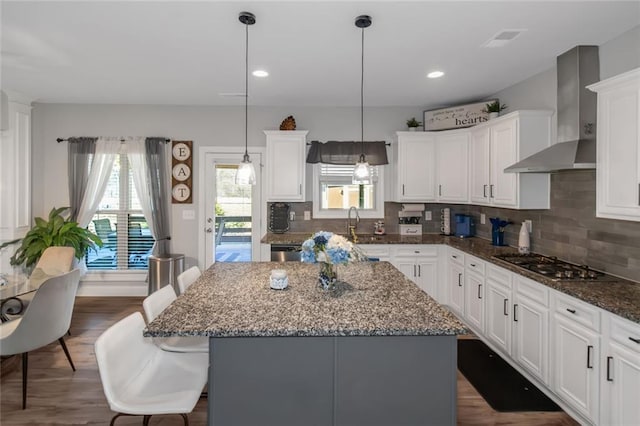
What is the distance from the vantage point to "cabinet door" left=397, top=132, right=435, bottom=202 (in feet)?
15.6

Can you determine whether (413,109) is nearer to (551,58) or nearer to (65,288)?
(551,58)

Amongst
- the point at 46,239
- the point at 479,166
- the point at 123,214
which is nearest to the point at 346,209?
the point at 479,166

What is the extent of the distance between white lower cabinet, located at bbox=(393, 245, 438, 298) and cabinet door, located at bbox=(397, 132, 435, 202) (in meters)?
0.74

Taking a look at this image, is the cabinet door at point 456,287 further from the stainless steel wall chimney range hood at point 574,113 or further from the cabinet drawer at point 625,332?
the cabinet drawer at point 625,332

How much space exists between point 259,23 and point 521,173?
8.80ft

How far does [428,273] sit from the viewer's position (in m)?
4.51

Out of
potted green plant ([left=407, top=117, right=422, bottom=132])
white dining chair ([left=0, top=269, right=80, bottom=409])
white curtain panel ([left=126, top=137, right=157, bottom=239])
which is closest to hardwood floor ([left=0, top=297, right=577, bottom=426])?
white dining chair ([left=0, top=269, right=80, bottom=409])

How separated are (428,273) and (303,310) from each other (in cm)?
301

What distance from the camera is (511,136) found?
3.54 meters

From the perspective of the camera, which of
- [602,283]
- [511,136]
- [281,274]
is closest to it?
[281,274]

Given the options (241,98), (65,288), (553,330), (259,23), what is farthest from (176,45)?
(553,330)

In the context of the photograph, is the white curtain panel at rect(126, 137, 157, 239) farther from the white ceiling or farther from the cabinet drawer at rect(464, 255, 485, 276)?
the cabinet drawer at rect(464, 255, 485, 276)

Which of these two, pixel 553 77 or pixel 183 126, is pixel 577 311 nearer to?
pixel 553 77

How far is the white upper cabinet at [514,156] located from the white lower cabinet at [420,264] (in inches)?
37.4
